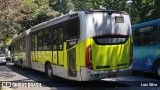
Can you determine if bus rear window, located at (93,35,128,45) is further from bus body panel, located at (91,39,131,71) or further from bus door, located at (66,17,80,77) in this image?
bus door, located at (66,17,80,77)

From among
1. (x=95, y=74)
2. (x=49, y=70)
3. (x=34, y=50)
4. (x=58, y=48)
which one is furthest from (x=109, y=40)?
(x=34, y=50)

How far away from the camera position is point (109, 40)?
11648 millimetres

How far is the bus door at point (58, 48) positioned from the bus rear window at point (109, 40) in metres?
2.21

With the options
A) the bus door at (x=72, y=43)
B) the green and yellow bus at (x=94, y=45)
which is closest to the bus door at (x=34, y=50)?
the green and yellow bus at (x=94, y=45)

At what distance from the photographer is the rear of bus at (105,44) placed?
11180 mm

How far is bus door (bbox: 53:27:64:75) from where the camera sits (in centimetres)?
1322

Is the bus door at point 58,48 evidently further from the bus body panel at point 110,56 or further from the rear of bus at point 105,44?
the bus body panel at point 110,56

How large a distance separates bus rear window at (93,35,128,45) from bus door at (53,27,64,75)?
221 centimetres

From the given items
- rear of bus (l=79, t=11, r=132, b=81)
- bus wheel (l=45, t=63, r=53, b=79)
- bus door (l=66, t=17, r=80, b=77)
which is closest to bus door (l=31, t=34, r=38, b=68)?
bus wheel (l=45, t=63, r=53, b=79)

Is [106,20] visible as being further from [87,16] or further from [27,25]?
[27,25]

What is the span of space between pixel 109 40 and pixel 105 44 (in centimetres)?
25

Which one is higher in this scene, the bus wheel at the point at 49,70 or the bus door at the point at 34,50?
the bus door at the point at 34,50

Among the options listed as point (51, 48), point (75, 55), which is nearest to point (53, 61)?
point (51, 48)

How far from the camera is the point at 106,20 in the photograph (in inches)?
464
